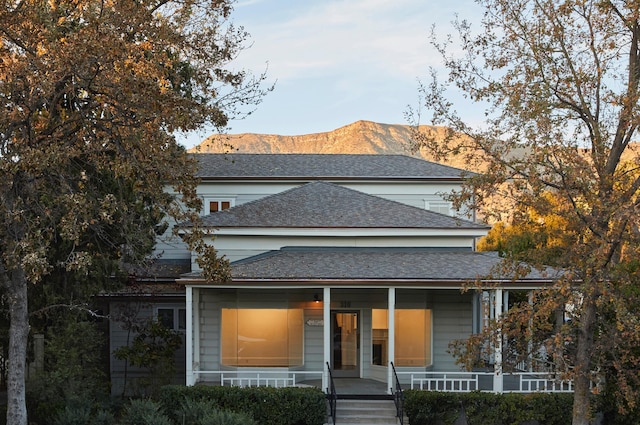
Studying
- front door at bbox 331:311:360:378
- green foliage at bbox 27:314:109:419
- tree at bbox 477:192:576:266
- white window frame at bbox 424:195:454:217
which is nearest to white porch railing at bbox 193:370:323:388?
front door at bbox 331:311:360:378

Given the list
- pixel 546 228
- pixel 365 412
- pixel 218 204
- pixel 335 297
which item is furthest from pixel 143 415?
pixel 218 204

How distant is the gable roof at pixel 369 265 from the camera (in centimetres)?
1814

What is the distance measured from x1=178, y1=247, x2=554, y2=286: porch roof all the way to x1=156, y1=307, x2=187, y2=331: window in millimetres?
4525

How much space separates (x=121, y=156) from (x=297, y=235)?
866 centimetres

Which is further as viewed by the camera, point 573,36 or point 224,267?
point 224,267

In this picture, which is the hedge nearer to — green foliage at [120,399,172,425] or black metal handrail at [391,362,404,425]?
green foliage at [120,399,172,425]

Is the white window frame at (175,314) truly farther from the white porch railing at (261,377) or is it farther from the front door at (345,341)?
the front door at (345,341)

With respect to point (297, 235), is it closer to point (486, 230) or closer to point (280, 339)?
point (280, 339)

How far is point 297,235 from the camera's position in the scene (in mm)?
21484

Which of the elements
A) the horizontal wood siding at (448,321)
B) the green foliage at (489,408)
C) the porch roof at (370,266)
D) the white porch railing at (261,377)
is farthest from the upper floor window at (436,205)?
the green foliage at (489,408)

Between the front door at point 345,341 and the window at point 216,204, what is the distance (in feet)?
25.5

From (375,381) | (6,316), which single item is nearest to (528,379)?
(375,381)

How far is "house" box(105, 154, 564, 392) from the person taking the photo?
18312 millimetres

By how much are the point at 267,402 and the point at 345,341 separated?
15.0 ft
